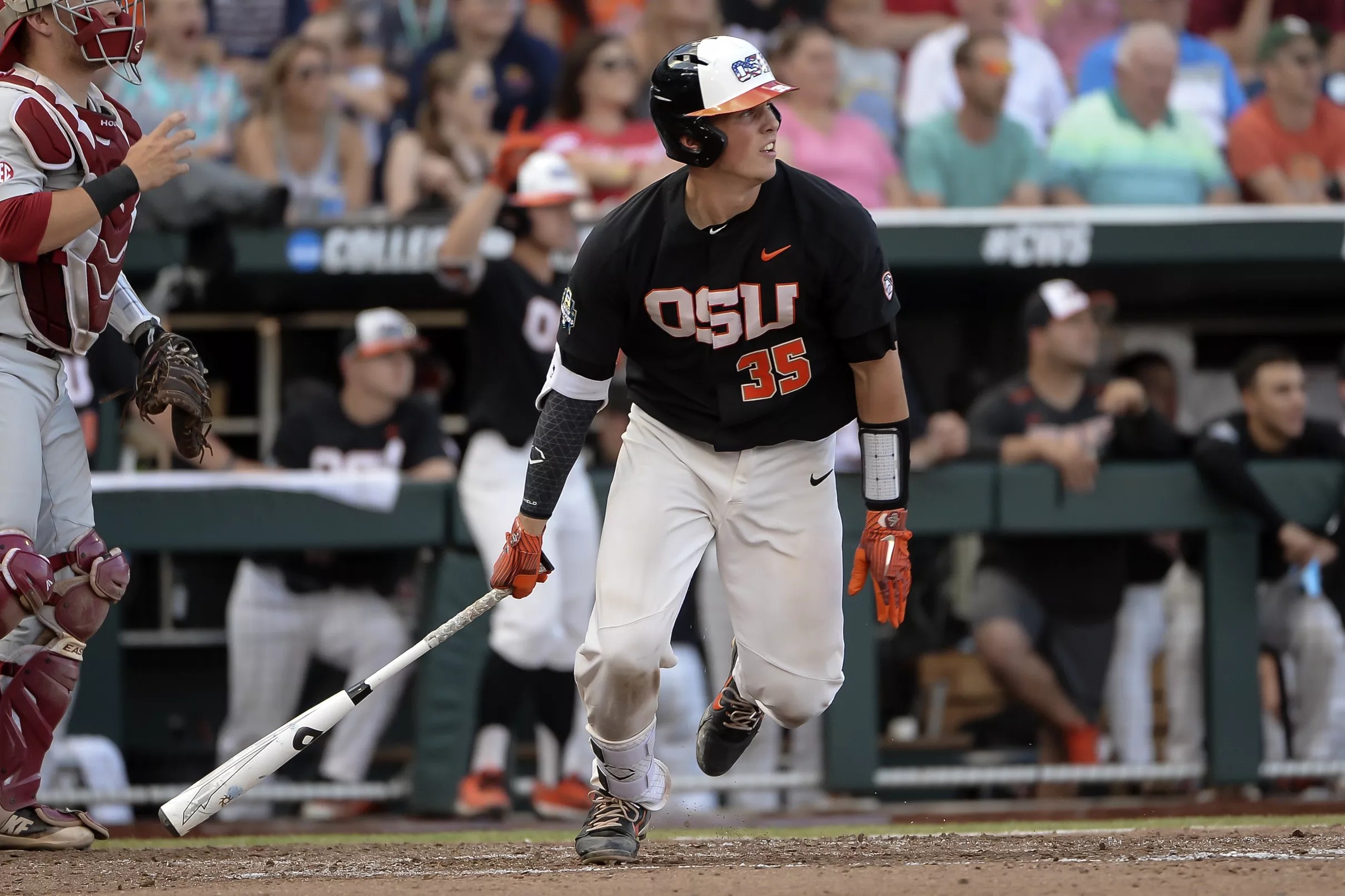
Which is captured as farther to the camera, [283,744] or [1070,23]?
[1070,23]

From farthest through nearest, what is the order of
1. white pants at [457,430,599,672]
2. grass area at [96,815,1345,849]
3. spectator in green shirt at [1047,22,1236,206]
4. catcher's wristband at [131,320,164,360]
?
spectator in green shirt at [1047,22,1236,206], white pants at [457,430,599,672], grass area at [96,815,1345,849], catcher's wristband at [131,320,164,360]

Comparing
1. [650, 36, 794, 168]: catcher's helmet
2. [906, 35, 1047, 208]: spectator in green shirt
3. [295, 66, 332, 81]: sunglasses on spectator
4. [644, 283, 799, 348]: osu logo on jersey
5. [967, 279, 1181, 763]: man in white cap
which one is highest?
[295, 66, 332, 81]: sunglasses on spectator

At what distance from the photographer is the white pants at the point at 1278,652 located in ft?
22.4

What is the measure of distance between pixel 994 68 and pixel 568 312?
166 inches

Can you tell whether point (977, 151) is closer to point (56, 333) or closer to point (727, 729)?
point (727, 729)

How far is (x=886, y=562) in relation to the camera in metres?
4.24

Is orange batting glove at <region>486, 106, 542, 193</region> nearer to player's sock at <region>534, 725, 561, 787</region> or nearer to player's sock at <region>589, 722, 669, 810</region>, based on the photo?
player's sock at <region>534, 725, 561, 787</region>

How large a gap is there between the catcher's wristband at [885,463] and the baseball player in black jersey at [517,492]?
2.36 meters

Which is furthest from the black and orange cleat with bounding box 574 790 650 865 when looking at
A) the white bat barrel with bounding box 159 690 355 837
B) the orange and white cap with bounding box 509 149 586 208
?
the orange and white cap with bounding box 509 149 586 208

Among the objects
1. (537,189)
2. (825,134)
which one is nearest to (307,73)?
(537,189)

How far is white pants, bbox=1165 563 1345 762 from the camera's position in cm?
682

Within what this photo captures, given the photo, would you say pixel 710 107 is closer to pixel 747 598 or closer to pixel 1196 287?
pixel 747 598

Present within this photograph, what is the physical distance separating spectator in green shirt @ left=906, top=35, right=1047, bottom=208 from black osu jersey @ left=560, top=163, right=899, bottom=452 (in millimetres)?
3619

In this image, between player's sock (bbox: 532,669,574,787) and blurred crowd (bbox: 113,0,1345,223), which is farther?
blurred crowd (bbox: 113,0,1345,223)
